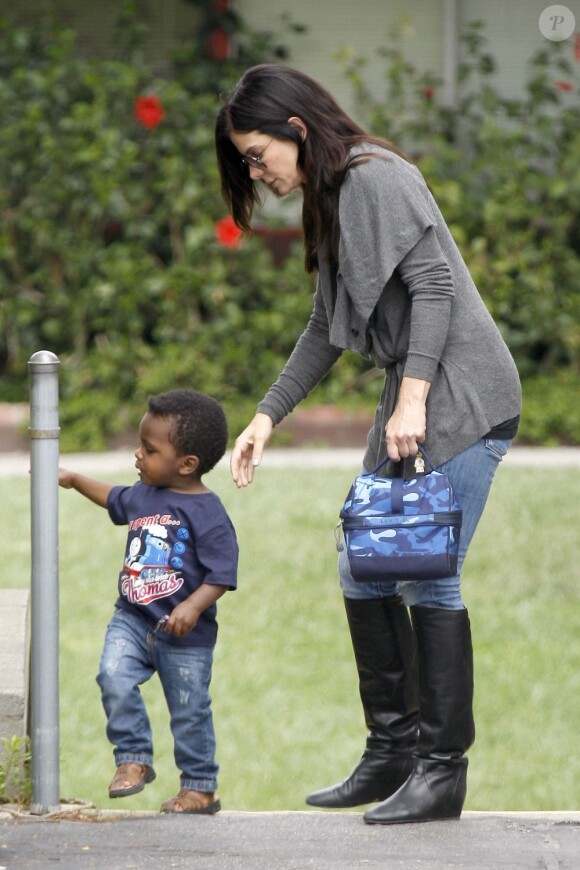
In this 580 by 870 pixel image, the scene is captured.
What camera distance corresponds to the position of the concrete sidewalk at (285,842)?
2930 millimetres

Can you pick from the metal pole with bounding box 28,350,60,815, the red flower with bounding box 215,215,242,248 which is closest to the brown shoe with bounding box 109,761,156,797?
Answer: the metal pole with bounding box 28,350,60,815

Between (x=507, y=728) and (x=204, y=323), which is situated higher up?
(x=204, y=323)

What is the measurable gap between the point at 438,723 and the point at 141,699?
2.29ft

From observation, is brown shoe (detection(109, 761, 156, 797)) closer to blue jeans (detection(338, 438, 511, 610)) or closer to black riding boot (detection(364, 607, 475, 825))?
black riding boot (detection(364, 607, 475, 825))

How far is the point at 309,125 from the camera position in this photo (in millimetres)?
3078

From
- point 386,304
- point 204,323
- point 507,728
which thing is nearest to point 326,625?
point 507,728

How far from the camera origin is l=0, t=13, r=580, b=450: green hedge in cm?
910

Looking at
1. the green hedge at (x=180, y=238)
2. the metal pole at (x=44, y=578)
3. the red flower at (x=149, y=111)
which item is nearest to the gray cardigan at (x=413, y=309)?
the metal pole at (x=44, y=578)

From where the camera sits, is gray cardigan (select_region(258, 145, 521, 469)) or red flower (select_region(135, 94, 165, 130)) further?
red flower (select_region(135, 94, 165, 130))

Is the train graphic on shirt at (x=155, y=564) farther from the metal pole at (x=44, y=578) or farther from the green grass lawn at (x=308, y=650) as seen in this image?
the green grass lawn at (x=308, y=650)

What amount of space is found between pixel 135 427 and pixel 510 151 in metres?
3.05

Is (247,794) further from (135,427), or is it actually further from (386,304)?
(135,427)

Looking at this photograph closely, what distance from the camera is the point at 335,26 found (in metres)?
10.2

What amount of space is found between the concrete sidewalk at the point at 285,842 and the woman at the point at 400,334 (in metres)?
0.10
